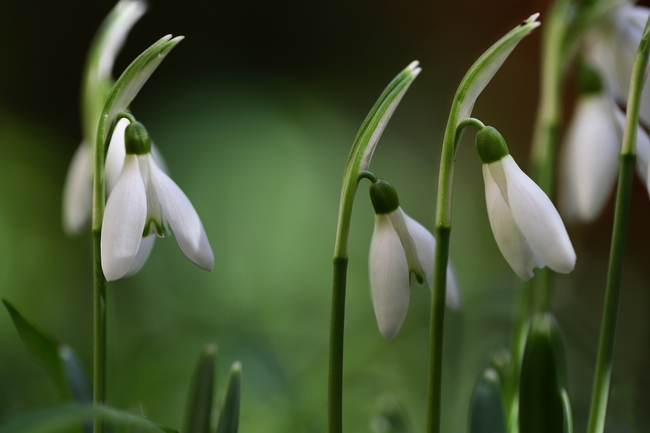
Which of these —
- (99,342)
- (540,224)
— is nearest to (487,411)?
(540,224)

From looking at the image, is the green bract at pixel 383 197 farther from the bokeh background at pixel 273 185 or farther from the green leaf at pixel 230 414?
the bokeh background at pixel 273 185

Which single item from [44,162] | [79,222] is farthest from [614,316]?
[44,162]

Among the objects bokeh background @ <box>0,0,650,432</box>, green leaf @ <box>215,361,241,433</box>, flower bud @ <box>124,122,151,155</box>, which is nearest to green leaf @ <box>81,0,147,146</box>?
flower bud @ <box>124,122,151,155</box>

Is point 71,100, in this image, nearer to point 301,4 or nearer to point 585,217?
point 301,4

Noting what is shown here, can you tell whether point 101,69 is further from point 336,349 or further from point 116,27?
point 336,349

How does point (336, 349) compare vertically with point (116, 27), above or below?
below

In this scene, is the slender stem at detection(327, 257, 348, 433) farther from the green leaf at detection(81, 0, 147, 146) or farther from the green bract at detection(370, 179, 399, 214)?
the green leaf at detection(81, 0, 147, 146)

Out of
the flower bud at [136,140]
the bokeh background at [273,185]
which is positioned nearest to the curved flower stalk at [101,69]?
the flower bud at [136,140]
